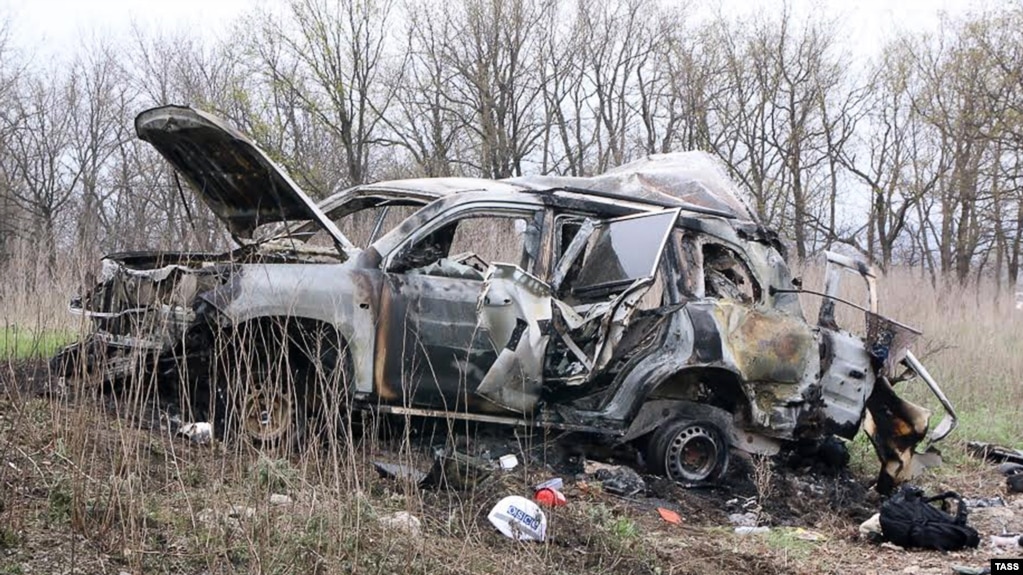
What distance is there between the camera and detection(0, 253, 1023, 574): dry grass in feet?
12.5

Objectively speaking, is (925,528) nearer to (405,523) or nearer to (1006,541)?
(1006,541)

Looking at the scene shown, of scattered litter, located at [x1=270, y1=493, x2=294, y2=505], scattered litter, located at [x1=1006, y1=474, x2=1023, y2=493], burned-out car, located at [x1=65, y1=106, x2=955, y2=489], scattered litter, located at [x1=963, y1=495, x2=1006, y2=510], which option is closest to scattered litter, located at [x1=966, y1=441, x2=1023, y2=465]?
scattered litter, located at [x1=1006, y1=474, x2=1023, y2=493]

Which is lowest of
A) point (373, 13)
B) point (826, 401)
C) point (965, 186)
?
point (826, 401)

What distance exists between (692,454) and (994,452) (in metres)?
3.55

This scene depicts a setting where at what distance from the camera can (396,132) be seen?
2942 centimetres

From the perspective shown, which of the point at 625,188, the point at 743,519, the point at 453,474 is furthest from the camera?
the point at 625,188

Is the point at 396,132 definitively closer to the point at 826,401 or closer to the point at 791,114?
the point at 791,114

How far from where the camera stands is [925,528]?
5.77 meters

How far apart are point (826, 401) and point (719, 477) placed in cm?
107

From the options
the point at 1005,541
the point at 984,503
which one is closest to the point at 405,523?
the point at 1005,541

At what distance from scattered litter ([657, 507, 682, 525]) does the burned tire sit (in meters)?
0.81

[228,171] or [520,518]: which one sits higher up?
[228,171]

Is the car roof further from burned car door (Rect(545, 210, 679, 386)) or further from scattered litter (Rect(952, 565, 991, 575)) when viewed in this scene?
scattered litter (Rect(952, 565, 991, 575))

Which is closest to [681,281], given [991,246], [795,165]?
[795,165]
